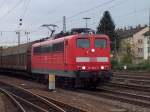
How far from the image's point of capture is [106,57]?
89.8 feet

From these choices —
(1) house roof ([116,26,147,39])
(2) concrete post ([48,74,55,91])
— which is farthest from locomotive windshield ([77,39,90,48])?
(1) house roof ([116,26,147,39])

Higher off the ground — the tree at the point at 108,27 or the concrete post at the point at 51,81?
the tree at the point at 108,27

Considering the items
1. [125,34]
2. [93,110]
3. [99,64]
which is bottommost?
[93,110]

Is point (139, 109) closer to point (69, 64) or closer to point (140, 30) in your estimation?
point (69, 64)

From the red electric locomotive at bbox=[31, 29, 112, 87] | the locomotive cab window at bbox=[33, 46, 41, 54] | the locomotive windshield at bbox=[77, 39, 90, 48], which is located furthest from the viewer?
the locomotive cab window at bbox=[33, 46, 41, 54]

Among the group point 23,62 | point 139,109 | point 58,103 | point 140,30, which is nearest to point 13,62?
point 23,62

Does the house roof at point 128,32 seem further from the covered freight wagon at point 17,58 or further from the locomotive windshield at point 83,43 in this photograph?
the locomotive windshield at point 83,43

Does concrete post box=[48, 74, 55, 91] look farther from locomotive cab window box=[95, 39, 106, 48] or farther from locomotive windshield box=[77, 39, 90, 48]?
locomotive cab window box=[95, 39, 106, 48]

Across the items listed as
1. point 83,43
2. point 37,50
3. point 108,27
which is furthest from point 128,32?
point 83,43

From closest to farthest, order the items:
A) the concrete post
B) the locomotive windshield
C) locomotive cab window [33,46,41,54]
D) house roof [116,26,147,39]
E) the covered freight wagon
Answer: the locomotive windshield
the concrete post
locomotive cab window [33,46,41,54]
the covered freight wagon
house roof [116,26,147,39]

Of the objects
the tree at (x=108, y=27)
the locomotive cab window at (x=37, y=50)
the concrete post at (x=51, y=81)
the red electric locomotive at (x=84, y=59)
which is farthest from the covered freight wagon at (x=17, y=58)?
the tree at (x=108, y=27)

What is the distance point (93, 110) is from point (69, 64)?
10281mm

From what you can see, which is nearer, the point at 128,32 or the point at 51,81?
the point at 51,81

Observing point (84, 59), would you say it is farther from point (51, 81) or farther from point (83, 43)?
point (51, 81)
